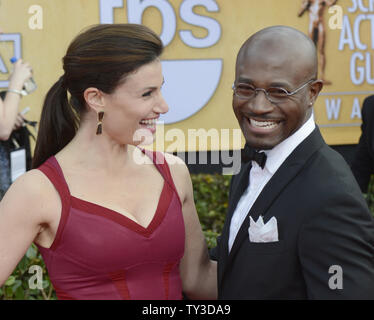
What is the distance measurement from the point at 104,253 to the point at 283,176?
772mm

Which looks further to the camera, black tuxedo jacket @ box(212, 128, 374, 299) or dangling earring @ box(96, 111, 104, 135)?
dangling earring @ box(96, 111, 104, 135)

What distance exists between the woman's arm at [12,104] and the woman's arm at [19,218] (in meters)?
2.25

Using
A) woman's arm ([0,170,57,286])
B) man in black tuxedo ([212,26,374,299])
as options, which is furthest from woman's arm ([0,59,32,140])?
man in black tuxedo ([212,26,374,299])

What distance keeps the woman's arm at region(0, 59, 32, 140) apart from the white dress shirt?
8.40 ft

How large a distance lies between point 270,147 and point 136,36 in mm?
708

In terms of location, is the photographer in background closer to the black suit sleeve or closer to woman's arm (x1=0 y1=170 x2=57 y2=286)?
woman's arm (x1=0 y1=170 x2=57 y2=286)

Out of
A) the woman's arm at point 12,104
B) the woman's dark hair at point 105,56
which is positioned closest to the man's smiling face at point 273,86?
the woman's dark hair at point 105,56

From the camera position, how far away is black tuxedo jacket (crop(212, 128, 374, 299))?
1912 mm

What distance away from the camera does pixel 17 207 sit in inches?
88.7

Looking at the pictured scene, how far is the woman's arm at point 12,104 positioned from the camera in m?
4.44

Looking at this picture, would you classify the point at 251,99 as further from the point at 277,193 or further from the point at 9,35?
the point at 9,35
